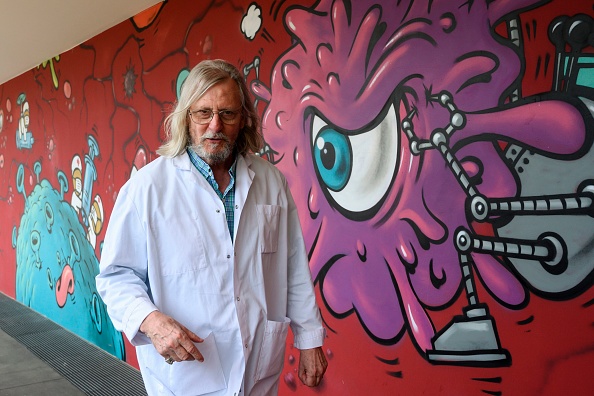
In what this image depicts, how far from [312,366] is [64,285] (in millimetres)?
5771

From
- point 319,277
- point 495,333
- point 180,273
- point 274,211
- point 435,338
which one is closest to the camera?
point 180,273

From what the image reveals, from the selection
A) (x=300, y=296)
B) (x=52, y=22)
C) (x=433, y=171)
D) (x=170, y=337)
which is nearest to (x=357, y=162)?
(x=433, y=171)

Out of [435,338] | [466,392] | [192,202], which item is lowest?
[466,392]

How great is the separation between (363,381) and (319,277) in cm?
66

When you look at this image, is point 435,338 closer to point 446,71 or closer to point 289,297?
point 289,297

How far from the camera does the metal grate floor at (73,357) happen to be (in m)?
5.27

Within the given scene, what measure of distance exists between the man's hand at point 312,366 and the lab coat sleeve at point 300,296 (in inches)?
1.1

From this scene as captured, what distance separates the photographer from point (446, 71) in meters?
2.86

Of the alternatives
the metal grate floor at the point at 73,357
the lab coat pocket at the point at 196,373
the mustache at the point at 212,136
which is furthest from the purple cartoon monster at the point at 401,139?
the metal grate floor at the point at 73,357

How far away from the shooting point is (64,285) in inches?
291

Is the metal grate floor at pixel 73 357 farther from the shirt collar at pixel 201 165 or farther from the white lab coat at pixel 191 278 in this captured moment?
the shirt collar at pixel 201 165

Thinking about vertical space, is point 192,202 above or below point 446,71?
below

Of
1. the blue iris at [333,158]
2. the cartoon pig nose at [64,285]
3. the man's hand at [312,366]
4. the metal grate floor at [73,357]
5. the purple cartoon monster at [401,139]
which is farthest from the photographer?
the cartoon pig nose at [64,285]

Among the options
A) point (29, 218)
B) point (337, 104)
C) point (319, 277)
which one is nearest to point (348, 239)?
point (319, 277)
